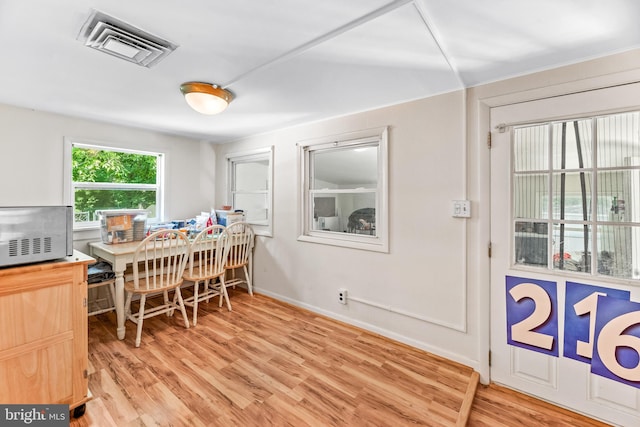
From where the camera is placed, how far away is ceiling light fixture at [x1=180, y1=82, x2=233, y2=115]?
190 centimetres

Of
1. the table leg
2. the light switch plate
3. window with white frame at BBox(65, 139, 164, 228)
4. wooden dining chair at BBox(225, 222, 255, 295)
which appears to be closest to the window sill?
the light switch plate

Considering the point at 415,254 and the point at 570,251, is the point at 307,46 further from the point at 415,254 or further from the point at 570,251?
the point at 570,251

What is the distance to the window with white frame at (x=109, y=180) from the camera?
285 cm

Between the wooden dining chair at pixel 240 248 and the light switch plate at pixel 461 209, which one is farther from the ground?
the light switch plate at pixel 461 209

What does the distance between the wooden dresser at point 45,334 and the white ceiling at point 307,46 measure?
120 centimetres

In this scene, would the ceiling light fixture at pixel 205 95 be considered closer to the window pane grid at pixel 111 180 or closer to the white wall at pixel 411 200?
the white wall at pixel 411 200

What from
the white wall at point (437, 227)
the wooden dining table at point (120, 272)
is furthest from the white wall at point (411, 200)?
the wooden dining table at point (120, 272)

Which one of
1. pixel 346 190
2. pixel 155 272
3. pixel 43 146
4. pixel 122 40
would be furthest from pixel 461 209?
pixel 43 146

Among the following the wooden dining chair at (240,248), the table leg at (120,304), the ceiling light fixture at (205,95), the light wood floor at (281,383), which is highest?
the ceiling light fixture at (205,95)

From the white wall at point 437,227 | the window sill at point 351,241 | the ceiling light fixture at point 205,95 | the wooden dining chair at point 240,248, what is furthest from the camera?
the wooden dining chair at point 240,248

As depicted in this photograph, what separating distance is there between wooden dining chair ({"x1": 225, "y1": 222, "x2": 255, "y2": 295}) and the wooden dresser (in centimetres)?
164

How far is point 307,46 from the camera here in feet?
4.68

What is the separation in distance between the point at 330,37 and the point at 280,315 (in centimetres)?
245

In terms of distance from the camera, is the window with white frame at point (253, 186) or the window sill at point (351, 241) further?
the window with white frame at point (253, 186)
